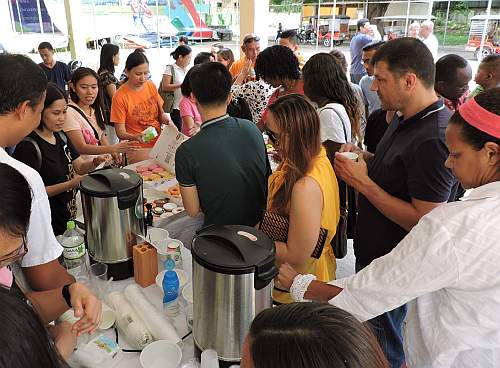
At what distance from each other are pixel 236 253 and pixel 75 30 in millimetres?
10511

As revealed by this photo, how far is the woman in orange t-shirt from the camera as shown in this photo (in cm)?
322

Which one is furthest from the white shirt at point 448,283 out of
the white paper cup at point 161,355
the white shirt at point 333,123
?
the white shirt at point 333,123

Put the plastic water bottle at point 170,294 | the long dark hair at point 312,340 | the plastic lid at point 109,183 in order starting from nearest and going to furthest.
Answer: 1. the long dark hair at point 312,340
2. the plastic water bottle at point 170,294
3. the plastic lid at point 109,183

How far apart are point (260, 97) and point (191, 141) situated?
1868mm

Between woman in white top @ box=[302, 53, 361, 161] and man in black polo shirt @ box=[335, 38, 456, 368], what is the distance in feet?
1.84

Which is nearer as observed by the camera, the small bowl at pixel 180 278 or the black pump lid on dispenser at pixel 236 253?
the black pump lid on dispenser at pixel 236 253

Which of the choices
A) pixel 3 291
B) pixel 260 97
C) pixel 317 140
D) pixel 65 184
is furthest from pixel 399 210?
pixel 260 97

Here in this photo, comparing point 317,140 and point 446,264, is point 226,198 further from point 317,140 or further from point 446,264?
point 446,264

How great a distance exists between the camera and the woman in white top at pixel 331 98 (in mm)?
2295

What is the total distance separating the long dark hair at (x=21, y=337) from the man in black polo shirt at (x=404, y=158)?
1.25m

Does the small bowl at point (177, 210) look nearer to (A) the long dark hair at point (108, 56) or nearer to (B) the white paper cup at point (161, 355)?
(B) the white paper cup at point (161, 355)

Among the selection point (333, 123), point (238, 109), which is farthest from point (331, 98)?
point (238, 109)

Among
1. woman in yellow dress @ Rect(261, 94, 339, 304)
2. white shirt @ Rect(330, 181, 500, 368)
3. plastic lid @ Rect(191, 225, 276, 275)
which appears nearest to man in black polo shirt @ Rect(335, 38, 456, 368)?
woman in yellow dress @ Rect(261, 94, 339, 304)

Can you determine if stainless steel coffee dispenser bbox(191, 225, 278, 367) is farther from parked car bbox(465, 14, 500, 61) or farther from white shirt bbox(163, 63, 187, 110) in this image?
parked car bbox(465, 14, 500, 61)
